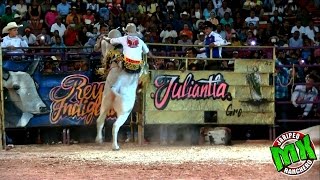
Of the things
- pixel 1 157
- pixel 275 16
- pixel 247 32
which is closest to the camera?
pixel 1 157

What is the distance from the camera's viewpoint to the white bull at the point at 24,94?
42.0 ft

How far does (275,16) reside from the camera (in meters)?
19.2

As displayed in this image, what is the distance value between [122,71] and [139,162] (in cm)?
258

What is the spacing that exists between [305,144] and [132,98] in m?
5.18

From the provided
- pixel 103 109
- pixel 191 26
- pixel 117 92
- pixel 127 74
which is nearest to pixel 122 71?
pixel 127 74

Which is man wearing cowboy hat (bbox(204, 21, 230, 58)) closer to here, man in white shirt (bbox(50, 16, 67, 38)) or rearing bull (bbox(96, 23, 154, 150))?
rearing bull (bbox(96, 23, 154, 150))

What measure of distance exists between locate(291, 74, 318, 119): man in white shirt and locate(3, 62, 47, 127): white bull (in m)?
5.34

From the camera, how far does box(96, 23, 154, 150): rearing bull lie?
479 inches

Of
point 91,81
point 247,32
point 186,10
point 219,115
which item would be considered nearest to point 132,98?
point 91,81

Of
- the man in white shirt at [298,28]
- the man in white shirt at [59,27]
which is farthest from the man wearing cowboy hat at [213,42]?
the man in white shirt at [298,28]

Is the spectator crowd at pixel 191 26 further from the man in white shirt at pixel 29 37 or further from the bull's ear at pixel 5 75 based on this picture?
the bull's ear at pixel 5 75

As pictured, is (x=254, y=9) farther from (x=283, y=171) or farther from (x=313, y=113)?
(x=283, y=171)

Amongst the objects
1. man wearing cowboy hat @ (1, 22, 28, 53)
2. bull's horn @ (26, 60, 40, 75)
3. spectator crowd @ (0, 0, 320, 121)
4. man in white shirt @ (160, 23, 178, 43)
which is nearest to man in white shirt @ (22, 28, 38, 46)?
spectator crowd @ (0, 0, 320, 121)

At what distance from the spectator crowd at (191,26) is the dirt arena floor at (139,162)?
6.64ft
